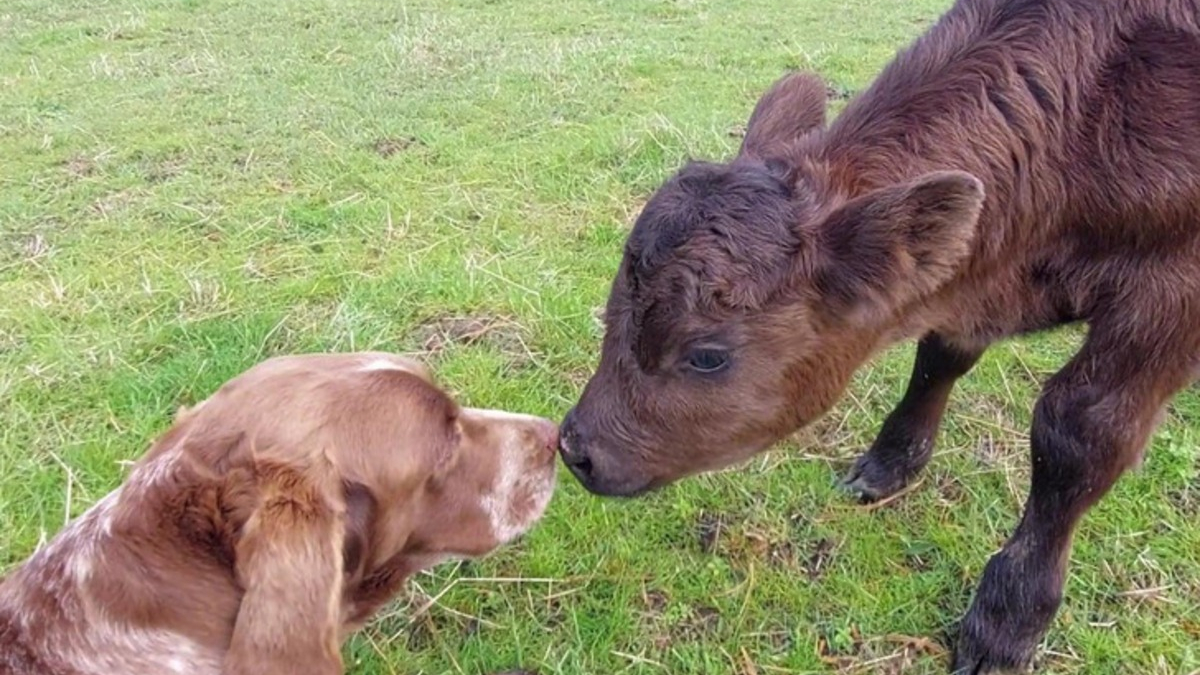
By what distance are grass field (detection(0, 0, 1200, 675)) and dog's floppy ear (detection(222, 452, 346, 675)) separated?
4.28 feet

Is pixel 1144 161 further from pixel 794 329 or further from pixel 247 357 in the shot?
pixel 247 357

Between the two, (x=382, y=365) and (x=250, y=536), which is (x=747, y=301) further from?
(x=250, y=536)

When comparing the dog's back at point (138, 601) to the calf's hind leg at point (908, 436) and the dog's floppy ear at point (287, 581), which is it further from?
the calf's hind leg at point (908, 436)

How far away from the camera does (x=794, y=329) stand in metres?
3.45

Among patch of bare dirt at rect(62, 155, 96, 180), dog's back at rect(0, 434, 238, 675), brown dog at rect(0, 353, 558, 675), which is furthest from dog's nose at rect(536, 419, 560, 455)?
patch of bare dirt at rect(62, 155, 96, 180)

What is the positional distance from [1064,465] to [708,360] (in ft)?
4.17

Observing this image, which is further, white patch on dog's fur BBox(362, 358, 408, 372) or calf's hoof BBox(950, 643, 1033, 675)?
calf's hoof BBox(950, 643, 1033, 675)

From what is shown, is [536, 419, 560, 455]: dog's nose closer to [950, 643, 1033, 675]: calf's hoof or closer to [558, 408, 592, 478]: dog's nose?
[558, 408, 592, 478]: dog's nose

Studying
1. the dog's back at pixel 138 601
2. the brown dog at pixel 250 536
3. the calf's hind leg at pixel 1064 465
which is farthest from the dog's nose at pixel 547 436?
the calf's hind leg at pixel 1064 465

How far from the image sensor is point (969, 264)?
361 cm

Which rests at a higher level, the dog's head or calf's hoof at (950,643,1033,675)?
the dog's head

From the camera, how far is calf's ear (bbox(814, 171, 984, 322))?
124 inches

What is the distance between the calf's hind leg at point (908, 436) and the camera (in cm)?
442

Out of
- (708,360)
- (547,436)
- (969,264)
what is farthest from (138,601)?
(969,264)
